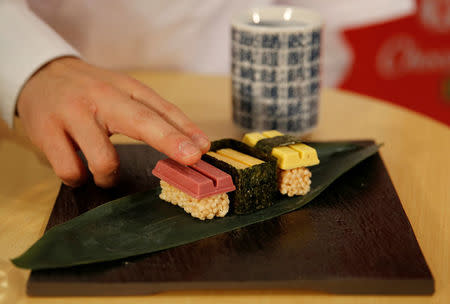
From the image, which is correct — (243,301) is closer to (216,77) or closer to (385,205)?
(385,205)

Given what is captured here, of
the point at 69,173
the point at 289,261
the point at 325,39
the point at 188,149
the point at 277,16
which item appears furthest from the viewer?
the point at 325,39

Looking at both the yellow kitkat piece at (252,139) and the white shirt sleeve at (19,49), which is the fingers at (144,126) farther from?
the white shirt sleeve at (19,49)

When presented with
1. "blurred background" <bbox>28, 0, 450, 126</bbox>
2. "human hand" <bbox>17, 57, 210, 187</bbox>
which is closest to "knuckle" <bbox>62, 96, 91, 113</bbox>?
"human hand" <bbox>17, 57, 210, 187</bbox>

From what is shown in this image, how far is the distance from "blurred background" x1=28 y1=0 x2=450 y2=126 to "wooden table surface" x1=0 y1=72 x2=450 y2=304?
5.2 inches

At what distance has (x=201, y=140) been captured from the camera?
87cm

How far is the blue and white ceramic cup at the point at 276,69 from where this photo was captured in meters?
1.13

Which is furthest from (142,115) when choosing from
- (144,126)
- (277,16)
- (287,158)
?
(277,16)

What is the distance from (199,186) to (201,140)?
10cm

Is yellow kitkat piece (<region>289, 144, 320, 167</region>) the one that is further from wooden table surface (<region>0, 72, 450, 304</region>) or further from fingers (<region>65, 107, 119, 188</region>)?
fingers (<region>65, 107, 119, 188</region>)

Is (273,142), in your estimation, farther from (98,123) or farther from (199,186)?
(98,123)

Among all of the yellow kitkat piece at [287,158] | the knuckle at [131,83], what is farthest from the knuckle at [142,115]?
the yellow kitkat piece at [287,158]

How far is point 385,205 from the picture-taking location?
2.93 feet

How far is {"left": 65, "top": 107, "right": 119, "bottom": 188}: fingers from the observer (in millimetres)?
904

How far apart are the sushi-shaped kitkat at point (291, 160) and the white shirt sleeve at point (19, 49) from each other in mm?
460
